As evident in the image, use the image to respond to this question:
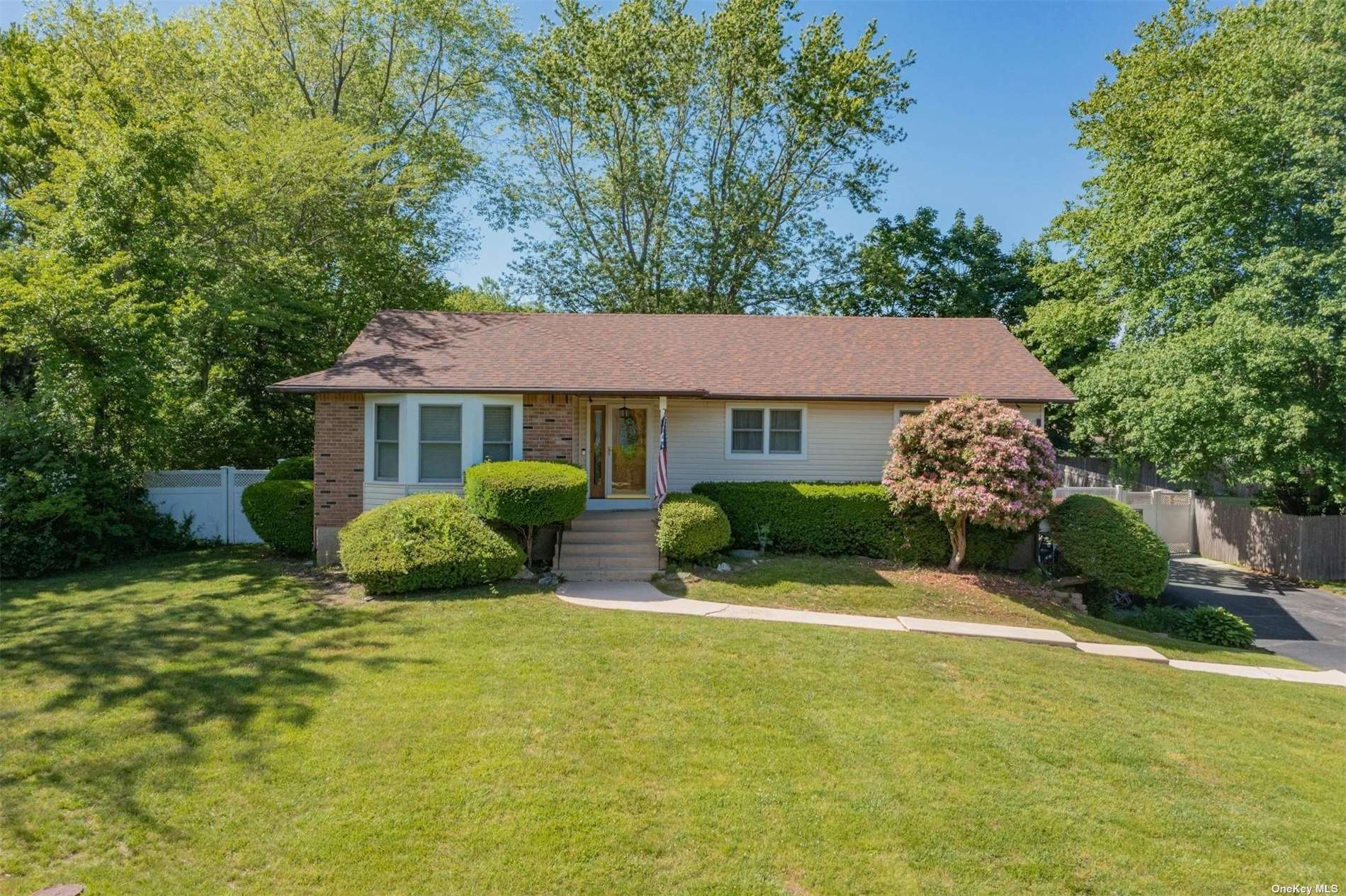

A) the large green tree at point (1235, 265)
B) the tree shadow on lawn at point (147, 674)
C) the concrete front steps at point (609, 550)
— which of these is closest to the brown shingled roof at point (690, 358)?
the concrete front steps at point (609, 550)

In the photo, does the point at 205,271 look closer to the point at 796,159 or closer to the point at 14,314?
the point at 14,314

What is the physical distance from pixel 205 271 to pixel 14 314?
4485mm

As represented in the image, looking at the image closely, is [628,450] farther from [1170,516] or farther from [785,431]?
[1170,516]

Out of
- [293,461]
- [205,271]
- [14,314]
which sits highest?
[205,271]

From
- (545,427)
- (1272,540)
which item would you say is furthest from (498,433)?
(1272,540)

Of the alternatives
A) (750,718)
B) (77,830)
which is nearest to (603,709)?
(750,718)

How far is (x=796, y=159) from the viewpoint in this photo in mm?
25844

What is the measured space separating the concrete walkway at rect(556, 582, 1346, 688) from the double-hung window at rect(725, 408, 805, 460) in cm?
465

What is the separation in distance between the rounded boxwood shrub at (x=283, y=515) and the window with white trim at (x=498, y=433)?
344 centimetres

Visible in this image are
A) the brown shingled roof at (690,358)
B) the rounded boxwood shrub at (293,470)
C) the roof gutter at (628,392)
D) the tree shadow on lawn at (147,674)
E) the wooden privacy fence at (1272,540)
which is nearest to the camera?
the tree shadow on lawn at (147,674)

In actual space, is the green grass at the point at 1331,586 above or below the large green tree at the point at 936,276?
below

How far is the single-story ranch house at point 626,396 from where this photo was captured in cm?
1222

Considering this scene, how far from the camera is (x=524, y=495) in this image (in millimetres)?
10242

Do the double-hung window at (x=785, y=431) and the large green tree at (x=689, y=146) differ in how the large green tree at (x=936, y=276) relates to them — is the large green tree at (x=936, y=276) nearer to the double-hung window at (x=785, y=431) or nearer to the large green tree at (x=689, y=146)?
the large green tree at (x=689, y=146)
